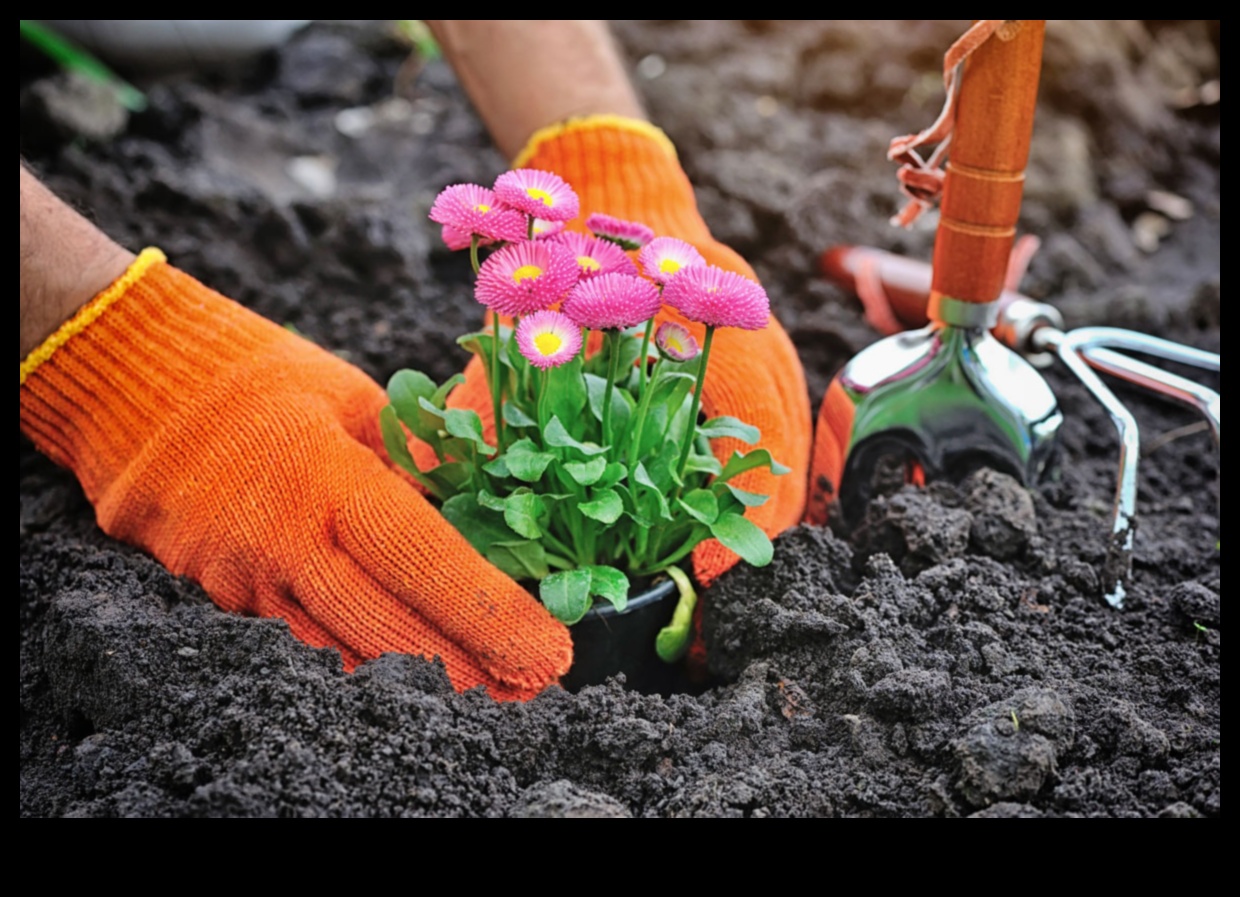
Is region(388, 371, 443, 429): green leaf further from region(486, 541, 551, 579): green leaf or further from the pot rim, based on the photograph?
the pot rim

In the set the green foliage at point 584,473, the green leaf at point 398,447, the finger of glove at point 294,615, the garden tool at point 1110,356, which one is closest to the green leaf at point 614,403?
the green foliage at point 584,473

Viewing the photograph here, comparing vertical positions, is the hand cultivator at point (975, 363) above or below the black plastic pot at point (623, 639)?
above

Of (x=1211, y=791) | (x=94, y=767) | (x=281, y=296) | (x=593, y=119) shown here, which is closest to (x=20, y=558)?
(x=94, y=767)

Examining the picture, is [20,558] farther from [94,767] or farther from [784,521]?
[784,521]

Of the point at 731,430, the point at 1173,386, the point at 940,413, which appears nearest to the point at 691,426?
the point at 731,430

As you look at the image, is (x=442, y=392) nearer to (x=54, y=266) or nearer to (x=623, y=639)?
(x=623, y=639)

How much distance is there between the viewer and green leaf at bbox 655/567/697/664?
3.90ft

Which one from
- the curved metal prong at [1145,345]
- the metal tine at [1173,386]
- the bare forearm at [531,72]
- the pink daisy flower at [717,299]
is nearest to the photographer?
the pink daisy flower at [717,299]

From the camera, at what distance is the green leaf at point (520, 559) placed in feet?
3.65

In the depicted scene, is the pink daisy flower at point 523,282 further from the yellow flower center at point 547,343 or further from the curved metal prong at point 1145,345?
the curved metal prong at point 1145,345

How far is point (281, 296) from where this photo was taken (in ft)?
5.97

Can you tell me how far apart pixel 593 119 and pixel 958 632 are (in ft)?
2.81

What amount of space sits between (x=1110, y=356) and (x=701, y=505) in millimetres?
568

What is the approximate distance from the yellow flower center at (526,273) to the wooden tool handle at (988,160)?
51cm
